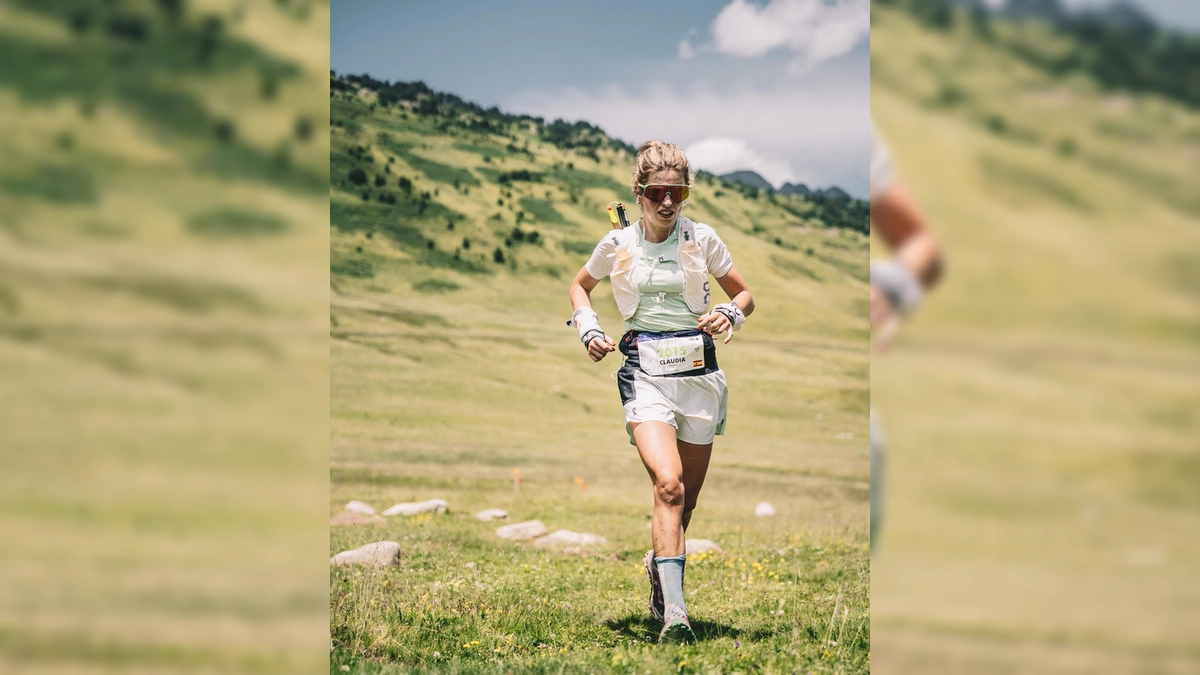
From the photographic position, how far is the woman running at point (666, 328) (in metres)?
5.17

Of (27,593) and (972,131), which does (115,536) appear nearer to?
(27,593)

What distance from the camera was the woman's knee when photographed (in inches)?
198

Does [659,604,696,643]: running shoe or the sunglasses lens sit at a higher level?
the sunglasses lens

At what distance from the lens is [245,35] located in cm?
404

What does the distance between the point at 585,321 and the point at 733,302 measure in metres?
1.05

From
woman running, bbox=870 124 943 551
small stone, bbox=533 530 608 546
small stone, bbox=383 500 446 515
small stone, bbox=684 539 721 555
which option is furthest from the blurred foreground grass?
small stone, bbox=383 500 446 515

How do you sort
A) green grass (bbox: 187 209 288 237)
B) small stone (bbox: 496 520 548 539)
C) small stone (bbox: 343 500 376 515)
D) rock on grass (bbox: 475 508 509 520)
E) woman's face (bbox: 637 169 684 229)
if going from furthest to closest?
1. rock on grass (bbox: 475 508 509 520)
2. small stone (bbox: 343 500 376 515)
3. small stone (bbox: 496 520 548 539)
4. woman's face (bbox: 637 169 684 229)
5. green grass (bbox: 187 209 288 237)

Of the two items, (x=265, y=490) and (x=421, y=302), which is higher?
(x=421, y=302)

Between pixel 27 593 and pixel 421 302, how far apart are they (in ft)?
325

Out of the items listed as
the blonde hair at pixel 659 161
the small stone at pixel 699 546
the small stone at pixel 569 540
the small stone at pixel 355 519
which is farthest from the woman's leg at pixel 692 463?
the small stone at pixel 355 519

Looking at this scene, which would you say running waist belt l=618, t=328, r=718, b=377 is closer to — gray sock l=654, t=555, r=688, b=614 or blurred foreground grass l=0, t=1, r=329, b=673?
gray sock l=654, t=555, r=688, b=614

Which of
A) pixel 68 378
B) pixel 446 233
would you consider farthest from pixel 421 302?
pixel 68 378

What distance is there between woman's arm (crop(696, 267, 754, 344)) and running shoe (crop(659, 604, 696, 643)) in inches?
68.0

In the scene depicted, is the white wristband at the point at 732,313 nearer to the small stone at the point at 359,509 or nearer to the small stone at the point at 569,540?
the small stone at the point at 569,540
